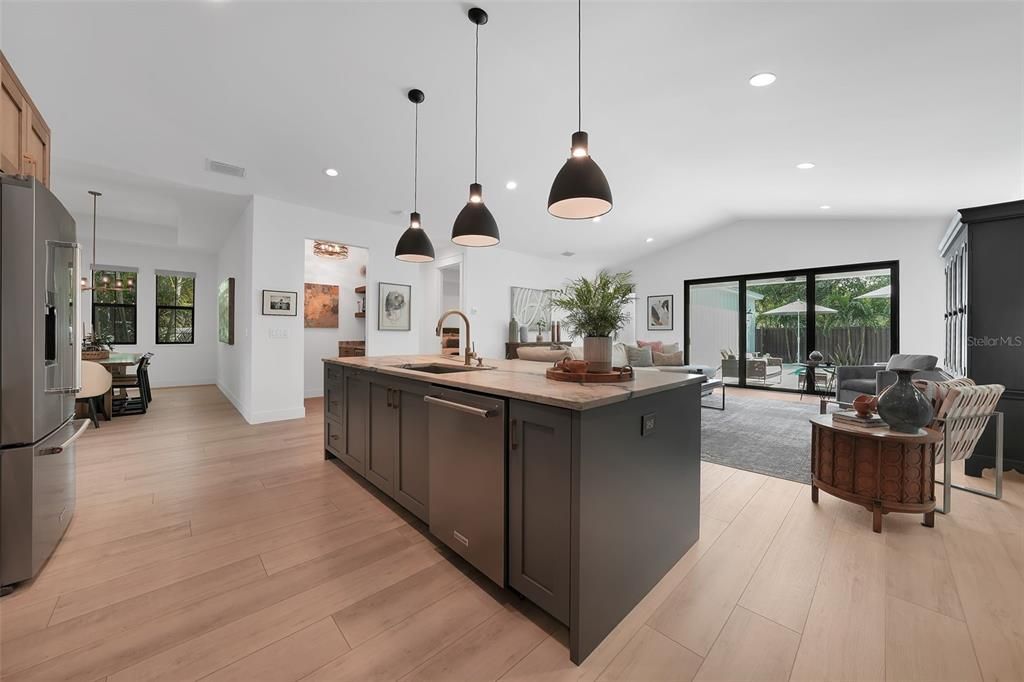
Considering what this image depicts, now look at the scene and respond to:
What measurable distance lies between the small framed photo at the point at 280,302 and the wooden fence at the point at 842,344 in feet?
27.0

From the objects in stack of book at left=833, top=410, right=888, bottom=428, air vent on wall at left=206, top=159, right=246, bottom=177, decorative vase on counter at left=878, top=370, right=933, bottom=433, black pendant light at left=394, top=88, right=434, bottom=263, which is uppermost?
air vent on wall at left=206, top=159, right=246, bottom=177

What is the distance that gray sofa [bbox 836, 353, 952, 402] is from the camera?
4.11 metres

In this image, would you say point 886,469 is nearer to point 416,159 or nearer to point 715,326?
point 416,159

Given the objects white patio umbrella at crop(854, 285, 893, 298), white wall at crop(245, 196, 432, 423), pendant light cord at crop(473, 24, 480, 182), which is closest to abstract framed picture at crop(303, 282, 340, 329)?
white wall at crop(245, 196, 432, 423)

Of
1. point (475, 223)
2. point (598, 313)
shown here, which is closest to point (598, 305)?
point (598, 313)

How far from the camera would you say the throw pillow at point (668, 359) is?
257 inches

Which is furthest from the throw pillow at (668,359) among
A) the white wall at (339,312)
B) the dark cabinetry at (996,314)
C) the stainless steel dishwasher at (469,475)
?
the stainless steel dishwasher at (469,475)

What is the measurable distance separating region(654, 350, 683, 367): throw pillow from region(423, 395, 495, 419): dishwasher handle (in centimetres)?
535

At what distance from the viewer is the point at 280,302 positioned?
16.5 feet

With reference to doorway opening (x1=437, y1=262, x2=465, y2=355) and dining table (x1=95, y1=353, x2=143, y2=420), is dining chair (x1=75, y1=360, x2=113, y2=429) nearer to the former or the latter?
dining table (x1=95, y1=353, x2=143, y2=420)

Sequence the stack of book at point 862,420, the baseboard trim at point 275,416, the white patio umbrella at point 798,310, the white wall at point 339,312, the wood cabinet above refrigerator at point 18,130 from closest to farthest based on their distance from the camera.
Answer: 1. the wood cabinet above refrigerator at point 18,130
2. the stack of book at point 862,420
3. the baseboard trim at point 275,416
4. the white patio umbrella at point 798,310
5. the white wall at point 339,312

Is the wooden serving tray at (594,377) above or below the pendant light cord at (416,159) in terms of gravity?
below

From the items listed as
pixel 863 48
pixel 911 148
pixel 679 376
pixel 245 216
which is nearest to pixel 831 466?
pixel 679 376

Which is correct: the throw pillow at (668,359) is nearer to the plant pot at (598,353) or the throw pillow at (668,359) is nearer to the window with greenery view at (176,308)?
the plant pot at (598,353)
